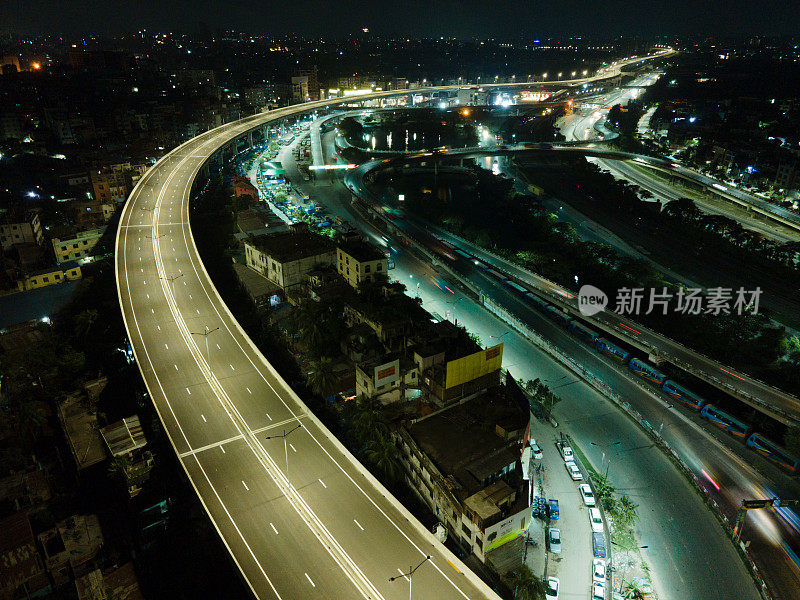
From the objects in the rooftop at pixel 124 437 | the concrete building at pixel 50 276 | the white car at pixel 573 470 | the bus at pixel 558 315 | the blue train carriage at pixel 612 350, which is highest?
the concrete building at pixel 50 276

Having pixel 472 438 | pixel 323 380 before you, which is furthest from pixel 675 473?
pixel 323 380

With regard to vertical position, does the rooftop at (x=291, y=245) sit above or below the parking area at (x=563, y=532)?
above

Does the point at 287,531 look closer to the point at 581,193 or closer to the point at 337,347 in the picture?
the point at 337,347

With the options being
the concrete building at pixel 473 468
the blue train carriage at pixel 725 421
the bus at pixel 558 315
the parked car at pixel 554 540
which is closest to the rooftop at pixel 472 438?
the concrete building at pixel 473 468

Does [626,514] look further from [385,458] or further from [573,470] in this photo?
[385,458]

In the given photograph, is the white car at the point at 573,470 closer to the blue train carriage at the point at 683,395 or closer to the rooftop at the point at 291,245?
the blue train carriage at the point at 683,395
